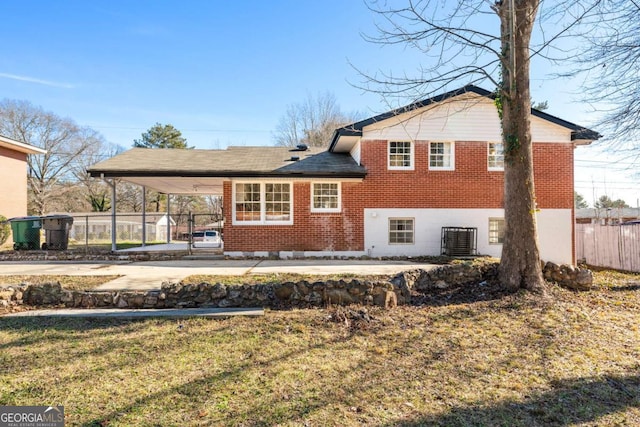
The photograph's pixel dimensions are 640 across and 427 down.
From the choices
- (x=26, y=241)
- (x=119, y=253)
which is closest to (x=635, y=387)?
(x=119, y=253)

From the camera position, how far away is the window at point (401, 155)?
11922 mm

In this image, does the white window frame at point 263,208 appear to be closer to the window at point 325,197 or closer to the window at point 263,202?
the window at point 263,202

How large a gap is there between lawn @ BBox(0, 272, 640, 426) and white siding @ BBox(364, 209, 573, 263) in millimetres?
6348

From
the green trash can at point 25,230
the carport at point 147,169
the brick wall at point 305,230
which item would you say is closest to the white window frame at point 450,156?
the brick wall at point 305,230

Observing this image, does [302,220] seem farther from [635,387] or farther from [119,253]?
[635,387]

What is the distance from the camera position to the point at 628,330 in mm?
4875

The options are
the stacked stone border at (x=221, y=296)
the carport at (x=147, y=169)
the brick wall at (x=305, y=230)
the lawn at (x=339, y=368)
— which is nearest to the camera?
the lawn at (x=339, y=368)

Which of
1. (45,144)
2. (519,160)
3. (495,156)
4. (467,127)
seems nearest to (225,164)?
(467,127)

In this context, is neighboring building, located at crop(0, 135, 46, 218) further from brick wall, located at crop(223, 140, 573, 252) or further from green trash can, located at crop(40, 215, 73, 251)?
brick wall, located at crop(223, 140, 573, 252)

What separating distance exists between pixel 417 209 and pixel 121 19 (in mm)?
11948

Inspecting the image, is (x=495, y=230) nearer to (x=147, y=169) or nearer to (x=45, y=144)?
(x=147, y=169)

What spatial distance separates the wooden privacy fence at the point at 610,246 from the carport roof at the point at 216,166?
9522mm

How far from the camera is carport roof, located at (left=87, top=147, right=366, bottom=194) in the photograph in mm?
10562

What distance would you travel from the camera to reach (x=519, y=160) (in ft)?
20.5
